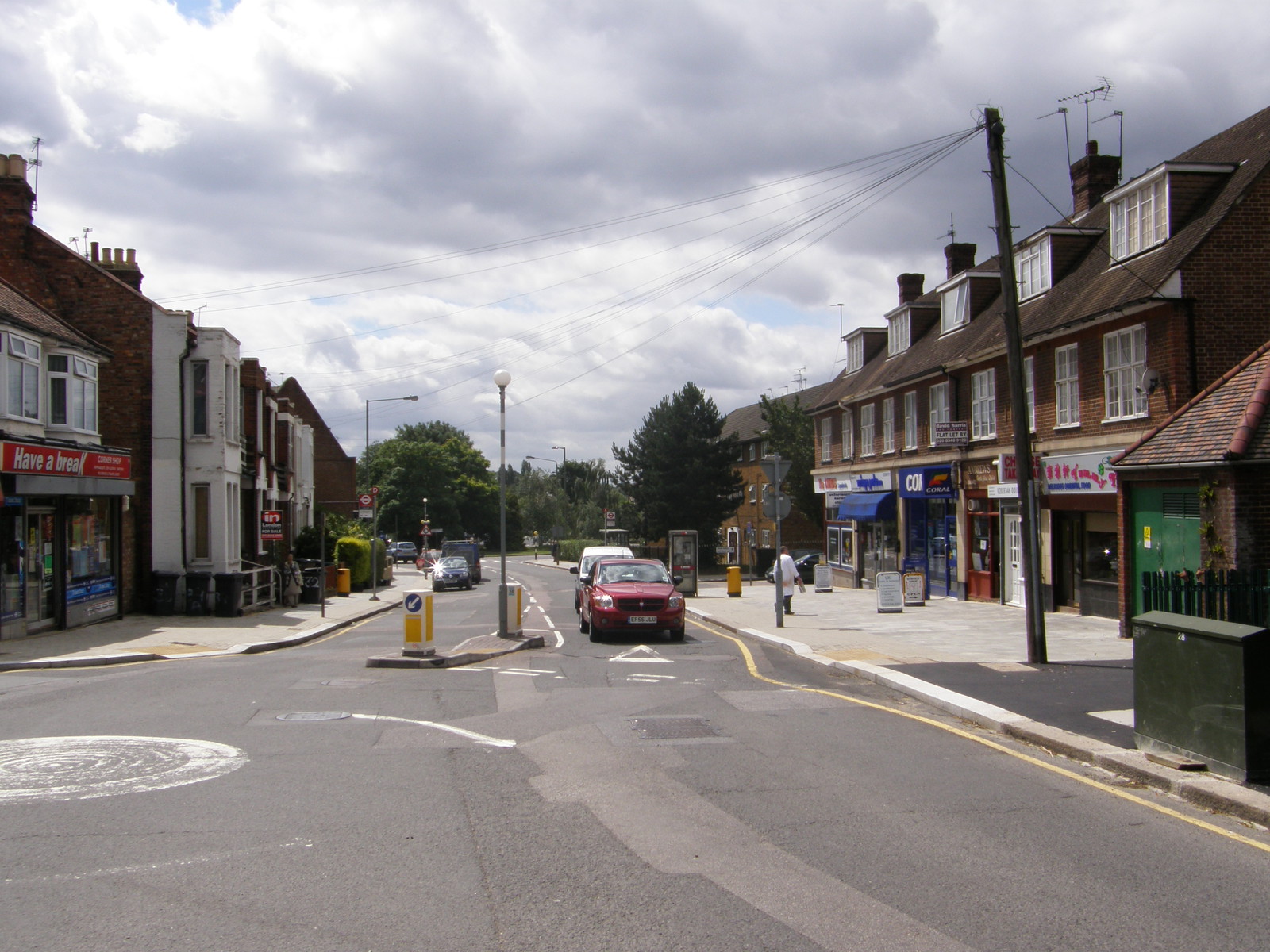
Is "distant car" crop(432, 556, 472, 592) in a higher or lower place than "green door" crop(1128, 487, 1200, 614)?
lower

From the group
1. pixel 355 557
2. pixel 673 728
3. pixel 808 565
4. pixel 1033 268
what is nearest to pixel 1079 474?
pixel 1033 268

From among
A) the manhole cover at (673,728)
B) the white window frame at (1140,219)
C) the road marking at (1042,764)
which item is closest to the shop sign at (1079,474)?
the white window frame at (1140,219)

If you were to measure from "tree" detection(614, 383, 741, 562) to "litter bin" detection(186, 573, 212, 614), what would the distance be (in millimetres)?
36989

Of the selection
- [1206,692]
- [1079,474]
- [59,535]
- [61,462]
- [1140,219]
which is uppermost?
[1140,219]

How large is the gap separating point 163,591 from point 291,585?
235 inches

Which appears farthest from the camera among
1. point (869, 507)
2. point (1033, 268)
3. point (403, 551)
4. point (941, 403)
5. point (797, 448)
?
point (403, 551)

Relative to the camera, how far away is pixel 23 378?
18906 mm

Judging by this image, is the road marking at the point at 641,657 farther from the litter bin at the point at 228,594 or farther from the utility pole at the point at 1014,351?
the litter bin at the point at 228,594

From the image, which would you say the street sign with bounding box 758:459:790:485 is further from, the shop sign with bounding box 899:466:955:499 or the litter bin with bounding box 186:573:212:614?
the litter bin with bounding box 186:573:212:614

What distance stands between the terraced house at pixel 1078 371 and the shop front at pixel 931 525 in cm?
7

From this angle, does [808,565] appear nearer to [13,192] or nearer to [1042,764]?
[13,192]

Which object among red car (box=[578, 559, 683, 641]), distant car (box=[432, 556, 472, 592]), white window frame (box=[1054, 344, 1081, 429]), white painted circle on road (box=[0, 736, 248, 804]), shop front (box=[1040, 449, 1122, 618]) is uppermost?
white window frame (box=[1054, 344, 1081, 429])

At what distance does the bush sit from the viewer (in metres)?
39.4

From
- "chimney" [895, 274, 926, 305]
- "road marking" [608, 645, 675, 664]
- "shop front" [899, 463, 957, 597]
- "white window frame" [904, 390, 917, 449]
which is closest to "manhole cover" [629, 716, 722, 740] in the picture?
"road marking" [608, 645, 675, 664]
